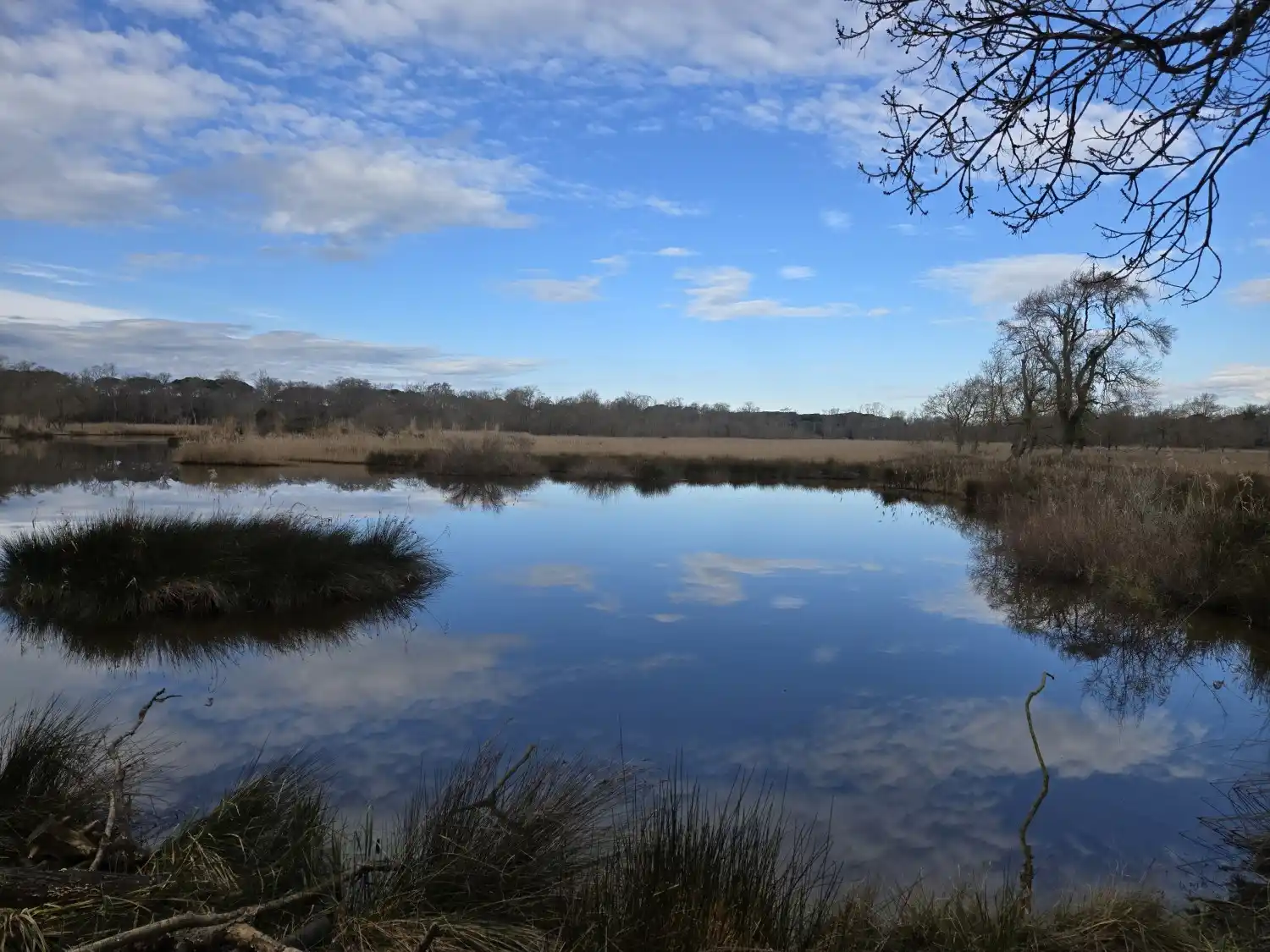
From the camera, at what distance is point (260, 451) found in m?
30.0

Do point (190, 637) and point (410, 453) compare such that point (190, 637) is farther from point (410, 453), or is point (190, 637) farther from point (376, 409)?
point (376, 409)

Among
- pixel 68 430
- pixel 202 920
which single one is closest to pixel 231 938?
pixel 202 920

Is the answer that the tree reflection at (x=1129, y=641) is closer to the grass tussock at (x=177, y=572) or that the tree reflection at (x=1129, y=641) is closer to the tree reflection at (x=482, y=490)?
the grass tussock at (x=177, y=572)

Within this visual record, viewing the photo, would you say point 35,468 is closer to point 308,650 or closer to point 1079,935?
point 308,650

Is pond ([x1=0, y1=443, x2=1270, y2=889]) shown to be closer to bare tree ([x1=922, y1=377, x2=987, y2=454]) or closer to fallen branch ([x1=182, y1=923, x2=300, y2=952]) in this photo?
fallen branch ([x1=182, y1=923, x2=300, y2=952])

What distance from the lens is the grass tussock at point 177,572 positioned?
29.5 feet

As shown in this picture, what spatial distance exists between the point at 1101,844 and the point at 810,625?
500cm

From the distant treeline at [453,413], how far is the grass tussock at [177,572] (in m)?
30.6

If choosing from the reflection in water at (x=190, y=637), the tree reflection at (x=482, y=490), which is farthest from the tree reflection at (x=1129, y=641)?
the tree reflection at (x=482, y=490)

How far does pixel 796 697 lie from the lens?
7.05m

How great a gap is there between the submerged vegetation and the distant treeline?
37.7 meters

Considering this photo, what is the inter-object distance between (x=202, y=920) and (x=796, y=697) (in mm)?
5046

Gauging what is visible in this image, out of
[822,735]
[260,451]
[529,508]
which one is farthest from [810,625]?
[260,451]

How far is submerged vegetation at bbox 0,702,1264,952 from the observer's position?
2896 millimetres
